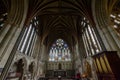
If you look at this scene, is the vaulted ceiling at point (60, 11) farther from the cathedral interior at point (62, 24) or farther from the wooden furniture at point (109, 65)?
the wooden furniture at point (109, 65)

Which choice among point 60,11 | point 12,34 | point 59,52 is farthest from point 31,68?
point 60,11

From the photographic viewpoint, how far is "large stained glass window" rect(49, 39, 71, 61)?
65.8 ft

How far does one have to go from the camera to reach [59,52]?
20719 millimetres

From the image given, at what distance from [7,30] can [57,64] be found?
572 inches

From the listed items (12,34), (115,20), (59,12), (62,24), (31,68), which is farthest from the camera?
(62,24)

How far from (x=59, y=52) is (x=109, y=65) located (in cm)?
1621

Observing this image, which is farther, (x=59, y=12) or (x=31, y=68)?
(x=59, y=12)

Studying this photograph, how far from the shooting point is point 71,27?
1598 cm

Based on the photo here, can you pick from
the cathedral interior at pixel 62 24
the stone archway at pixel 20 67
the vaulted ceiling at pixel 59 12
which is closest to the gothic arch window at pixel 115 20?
the cathedral interior at pixel 62 24

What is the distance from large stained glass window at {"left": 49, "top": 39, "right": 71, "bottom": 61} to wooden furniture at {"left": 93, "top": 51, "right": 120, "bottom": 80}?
1447 centimetres

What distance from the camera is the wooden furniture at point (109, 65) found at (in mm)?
4789

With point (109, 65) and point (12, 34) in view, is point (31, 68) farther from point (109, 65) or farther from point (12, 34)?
point (109, 65)

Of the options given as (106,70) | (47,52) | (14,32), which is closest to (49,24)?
(47,52)

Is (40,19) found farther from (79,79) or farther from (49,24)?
(79,79)
